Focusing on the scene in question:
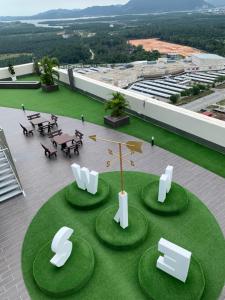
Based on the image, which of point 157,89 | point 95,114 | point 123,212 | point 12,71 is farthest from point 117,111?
point 157,89

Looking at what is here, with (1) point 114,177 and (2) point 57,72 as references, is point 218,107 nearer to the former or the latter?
(2) point 57,72

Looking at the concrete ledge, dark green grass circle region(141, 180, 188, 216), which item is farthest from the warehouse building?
dark green grass circle region(141, 180, 188, 216)

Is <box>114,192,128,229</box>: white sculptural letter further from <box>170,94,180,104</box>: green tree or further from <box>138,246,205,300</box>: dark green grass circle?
<box>170,94,180,104</box>: green tree

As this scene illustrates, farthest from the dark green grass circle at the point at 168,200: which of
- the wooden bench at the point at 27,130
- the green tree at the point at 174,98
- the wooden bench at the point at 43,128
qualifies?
the green tree at the point at 174,98

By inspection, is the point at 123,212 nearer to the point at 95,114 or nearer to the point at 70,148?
the point at 70,148

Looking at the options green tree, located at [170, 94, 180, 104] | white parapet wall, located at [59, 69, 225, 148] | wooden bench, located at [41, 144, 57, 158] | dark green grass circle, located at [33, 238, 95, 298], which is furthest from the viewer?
green tree, located at [170, 94, 180, 104]

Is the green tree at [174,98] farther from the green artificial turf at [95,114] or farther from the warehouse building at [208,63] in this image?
the green artificial turf at [95,114]
